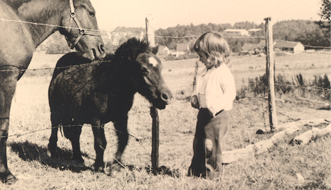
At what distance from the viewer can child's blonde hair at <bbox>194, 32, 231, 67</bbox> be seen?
3287 millimetres

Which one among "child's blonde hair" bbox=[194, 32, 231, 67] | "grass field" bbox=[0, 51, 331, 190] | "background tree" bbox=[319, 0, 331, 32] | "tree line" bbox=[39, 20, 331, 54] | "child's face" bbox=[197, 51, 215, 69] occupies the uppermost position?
"background tree" bbox=[319, 0, 331, 32]

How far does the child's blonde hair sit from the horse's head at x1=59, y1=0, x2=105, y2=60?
165 centimetres

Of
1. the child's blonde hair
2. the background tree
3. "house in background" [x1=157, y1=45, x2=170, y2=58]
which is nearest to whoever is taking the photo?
the child's blonde hair

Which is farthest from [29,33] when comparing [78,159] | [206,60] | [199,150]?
[199,150]

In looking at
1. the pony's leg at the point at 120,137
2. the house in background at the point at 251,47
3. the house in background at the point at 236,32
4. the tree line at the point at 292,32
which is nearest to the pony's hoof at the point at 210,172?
the pony's leg at the point at 120,137

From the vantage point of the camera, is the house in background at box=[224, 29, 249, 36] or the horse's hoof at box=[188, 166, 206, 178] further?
the house in background at box=[224, 29, 249, 36]

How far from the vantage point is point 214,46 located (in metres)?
3.29

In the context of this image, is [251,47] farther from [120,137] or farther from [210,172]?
[210,172]

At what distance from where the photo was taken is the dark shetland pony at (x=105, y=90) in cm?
388

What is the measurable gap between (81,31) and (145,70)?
46.1 inches

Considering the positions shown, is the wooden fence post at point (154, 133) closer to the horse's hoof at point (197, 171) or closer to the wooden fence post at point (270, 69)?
the horse's hoof at point (197, 171)

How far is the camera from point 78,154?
179 inches

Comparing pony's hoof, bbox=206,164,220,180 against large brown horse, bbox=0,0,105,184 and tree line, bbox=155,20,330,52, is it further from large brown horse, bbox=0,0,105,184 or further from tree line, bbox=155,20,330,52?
tree line, bbox=155,20,330,52

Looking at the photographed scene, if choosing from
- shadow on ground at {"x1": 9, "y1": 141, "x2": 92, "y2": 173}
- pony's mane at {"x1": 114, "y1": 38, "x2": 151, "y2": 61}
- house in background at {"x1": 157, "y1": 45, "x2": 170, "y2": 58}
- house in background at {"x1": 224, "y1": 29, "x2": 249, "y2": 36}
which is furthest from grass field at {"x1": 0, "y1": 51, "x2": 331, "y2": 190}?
house in background at {"x1": 224, "y1": 29, "x2": 249, "y2": 36}
